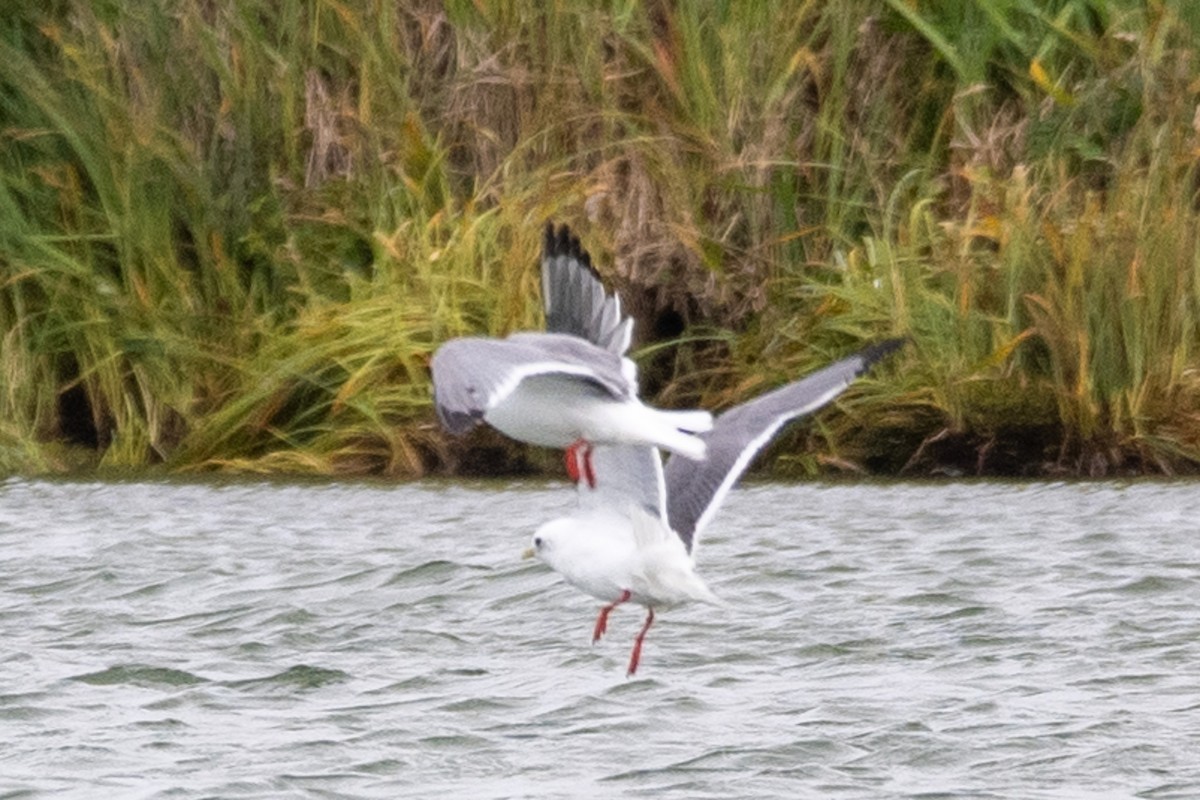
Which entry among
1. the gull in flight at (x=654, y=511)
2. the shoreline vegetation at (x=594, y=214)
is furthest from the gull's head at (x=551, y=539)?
the shoreline vegetation at (x=594, y=214)

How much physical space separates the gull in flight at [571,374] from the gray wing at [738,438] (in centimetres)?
28

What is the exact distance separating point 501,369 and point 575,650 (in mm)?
1922

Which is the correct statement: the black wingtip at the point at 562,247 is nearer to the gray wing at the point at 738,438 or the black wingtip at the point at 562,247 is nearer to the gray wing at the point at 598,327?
the gray wing at the point at 598,327

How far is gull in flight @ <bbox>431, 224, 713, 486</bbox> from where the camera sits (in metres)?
5.33

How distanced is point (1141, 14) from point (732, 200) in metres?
1.80

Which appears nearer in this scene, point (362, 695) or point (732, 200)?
point (362, 695)

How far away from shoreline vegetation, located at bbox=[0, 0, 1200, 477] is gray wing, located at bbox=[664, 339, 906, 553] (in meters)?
3.15

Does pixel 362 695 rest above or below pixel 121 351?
below

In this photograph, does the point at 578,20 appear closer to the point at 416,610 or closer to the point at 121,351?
the point at 121,351

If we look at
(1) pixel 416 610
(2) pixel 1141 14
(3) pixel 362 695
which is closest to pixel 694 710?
(3) pixel 362 695

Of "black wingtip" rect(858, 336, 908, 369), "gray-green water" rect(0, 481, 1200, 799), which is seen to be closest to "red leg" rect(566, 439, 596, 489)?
"gray-green water" rect(0, 481, 1200, 799)

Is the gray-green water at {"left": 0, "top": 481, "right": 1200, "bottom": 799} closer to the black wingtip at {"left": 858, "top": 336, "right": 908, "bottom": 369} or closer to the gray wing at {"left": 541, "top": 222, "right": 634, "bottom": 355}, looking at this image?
the black wingtip at {"left": 858, "top": 336, "right": 908, "bottom": 369}

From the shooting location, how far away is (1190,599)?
7.24 meters

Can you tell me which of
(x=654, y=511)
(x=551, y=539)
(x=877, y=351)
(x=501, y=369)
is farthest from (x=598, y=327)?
(x=501, y=369)
